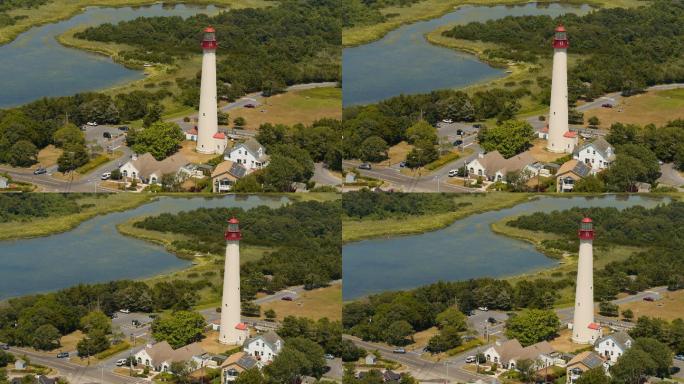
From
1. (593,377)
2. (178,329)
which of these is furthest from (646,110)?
(178,329)

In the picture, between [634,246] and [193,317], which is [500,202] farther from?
[193,317]

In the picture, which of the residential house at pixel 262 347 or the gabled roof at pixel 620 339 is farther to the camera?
the residential house at pixel 262 347

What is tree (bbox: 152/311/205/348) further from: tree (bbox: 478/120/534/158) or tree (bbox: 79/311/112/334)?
tree (bbox: 478/120/534/158)

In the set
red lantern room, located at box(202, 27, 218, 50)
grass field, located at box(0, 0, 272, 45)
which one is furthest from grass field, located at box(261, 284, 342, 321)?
grass field, located at box(0, 0, 272, 45)

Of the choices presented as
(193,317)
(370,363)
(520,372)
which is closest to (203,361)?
(193,317)

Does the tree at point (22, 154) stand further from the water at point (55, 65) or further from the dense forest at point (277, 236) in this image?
the dense forest at point (277, 236)

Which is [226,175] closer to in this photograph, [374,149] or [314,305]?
[374,149]

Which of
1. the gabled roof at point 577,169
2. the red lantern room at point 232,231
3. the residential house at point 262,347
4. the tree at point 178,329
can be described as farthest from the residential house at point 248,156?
the gabled roof at point 577,169
